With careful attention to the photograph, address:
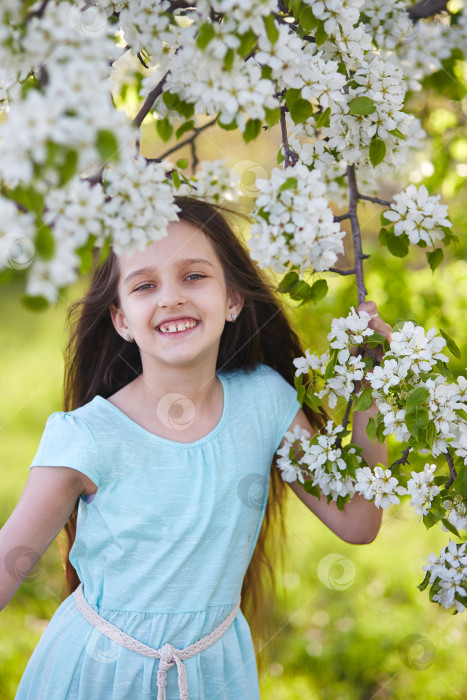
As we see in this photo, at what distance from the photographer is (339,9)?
3.56 ft

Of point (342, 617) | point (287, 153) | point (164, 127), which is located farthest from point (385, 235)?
point (342, 617)

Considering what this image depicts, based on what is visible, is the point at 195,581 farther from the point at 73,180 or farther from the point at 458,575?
the point at 73,180

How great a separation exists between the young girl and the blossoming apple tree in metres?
0.16

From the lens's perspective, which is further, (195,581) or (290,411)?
(290,411)

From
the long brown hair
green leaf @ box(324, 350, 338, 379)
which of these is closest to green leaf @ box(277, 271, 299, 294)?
green leaf @ box(324, 350, 338, 379)

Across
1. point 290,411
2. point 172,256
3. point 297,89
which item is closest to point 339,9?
point 297,89

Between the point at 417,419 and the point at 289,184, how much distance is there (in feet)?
1.33

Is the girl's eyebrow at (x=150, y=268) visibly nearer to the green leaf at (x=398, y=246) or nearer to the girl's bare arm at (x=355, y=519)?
the green leaf at (x=398, y=246)

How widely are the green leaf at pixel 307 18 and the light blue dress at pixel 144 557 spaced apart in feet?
2.66

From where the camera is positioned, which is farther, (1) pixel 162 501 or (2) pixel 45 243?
(1) pixel 162 501

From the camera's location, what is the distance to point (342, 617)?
8.07ft

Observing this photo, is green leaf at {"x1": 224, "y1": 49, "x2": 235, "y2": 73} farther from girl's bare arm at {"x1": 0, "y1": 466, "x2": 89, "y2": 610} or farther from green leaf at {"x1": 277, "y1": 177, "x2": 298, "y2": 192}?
girl's bare arm at {"x1": 0, "y1": 466, "x2": 89, "y2": 610}

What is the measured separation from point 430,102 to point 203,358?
1.45 metres

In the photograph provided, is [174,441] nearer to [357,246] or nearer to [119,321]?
[119,321]
